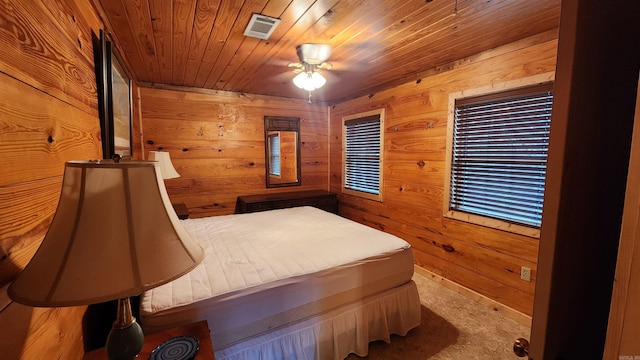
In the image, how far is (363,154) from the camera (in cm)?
382

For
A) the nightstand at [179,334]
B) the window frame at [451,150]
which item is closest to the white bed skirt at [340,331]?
the nightstand at [179,334]

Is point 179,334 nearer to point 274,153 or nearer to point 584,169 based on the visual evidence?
point 584,169

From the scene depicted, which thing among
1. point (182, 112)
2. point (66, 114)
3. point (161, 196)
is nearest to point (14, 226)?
point (161, 196)

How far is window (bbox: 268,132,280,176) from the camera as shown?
402 cm

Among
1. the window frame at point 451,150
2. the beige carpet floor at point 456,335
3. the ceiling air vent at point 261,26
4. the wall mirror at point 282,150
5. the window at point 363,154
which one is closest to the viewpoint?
the ceiling air vent at point 261,26

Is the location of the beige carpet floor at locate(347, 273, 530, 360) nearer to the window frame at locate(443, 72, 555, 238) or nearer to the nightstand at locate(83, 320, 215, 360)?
the window frame at locate(443, 72, 555, 238)

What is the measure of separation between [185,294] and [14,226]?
0.83 metres

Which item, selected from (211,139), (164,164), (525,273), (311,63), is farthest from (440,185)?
(211,139)

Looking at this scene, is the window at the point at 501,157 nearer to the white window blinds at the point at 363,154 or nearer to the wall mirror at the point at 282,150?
the white window blinds at the point at 363,154

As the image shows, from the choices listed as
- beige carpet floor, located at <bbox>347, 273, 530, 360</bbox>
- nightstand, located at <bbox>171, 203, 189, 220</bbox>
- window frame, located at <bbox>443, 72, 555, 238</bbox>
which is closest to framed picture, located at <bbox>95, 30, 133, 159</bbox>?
nightstand, located at <bbox>171, 203, 189, 220</bbox>

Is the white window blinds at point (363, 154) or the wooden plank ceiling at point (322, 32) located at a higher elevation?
the wooden plank ceiling at point (322, 32)

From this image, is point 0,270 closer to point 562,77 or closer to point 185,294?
point 185,294

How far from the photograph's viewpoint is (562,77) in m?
0.55

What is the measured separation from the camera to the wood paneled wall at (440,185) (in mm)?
2117
